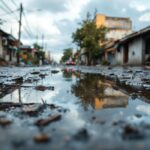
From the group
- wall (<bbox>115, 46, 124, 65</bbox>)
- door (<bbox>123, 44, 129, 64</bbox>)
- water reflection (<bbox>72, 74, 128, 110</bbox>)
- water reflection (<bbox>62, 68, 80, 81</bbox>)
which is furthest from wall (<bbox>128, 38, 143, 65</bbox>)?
water reflection (<bbox>72, 74, 128, 110</bbox>)

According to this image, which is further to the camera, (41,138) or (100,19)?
(100,19)

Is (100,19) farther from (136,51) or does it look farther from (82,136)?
(82,136)

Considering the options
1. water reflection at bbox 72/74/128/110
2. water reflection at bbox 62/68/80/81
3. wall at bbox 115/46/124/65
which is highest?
wall at bbox 115/46/124/65

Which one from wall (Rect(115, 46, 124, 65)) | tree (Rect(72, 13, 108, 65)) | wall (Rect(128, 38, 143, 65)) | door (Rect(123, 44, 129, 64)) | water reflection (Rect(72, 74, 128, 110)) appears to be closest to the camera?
water reflection (Rect(72, 74, 128, 110))

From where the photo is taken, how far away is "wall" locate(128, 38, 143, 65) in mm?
22991

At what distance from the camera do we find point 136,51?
24.5m

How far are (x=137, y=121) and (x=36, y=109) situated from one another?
949 mm

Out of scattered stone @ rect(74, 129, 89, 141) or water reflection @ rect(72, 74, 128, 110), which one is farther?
water reflection @ rect(72, 74, 128, 110)

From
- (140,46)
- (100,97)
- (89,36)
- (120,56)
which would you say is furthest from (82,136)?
(89,36)

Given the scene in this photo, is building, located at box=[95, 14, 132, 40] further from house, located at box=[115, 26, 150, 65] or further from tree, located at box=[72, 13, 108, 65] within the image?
Answer: house, located at box=[115, 26, 150, 65]

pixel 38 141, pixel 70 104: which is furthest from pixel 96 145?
pixel 70 104

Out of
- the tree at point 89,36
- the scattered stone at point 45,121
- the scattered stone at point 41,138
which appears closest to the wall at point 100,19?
the tree at point 89,36

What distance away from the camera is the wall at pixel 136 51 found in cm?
2299

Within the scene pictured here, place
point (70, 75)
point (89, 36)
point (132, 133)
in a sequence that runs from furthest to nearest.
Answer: point (89, 36)
point (70, 75)
point (132, 133)
